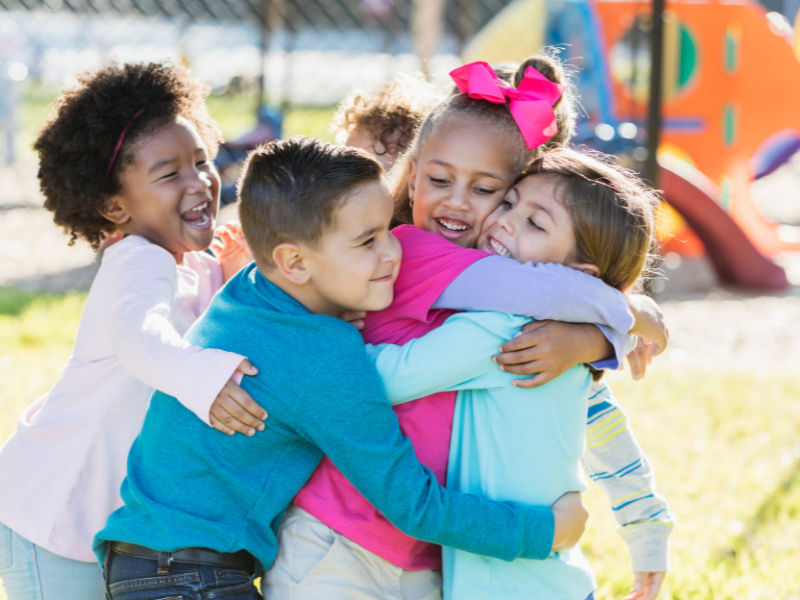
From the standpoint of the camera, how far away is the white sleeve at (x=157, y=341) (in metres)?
1.69

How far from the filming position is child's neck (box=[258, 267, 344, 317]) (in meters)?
1.76

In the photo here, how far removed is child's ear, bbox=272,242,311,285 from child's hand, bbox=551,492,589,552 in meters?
0.73

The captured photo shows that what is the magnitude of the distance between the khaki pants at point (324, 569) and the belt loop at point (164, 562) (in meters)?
0.22

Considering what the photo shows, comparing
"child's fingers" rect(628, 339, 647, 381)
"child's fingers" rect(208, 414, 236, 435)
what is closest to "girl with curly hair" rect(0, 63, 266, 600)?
"child's fingers" rect(208, 414, 236, 435)

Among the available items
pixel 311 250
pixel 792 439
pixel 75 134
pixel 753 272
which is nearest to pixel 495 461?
pixel 311 250

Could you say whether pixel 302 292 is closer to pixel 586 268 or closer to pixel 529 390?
pixel 529 390

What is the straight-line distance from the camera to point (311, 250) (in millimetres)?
1710

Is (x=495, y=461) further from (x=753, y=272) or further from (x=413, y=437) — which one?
(x=753, y=272)

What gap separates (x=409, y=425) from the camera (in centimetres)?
179

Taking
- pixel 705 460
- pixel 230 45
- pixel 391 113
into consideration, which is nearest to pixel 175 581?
pixel 391 113

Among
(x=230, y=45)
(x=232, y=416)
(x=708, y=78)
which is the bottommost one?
(x=232, y=416)

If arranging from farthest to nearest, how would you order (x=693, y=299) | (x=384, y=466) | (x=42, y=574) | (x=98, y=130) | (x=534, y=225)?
1. (x=693, y=299)
2. (x=98, y=130)
3. (x=42, y=574)
4. (x=534, y=225)
5. (x=384, y=466)

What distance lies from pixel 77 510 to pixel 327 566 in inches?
32.2

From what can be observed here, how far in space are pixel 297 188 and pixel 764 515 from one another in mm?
2771
